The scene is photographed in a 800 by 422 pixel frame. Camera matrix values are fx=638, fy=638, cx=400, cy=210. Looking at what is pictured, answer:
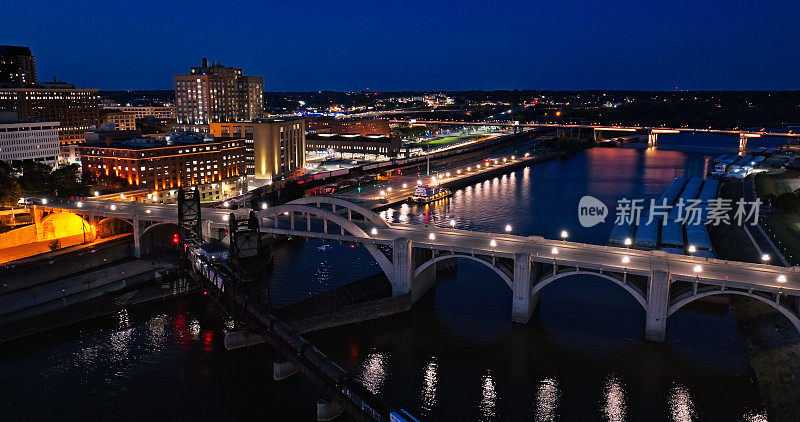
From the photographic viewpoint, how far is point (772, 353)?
2805 cm

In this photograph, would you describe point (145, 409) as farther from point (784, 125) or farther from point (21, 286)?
point (784, 125)

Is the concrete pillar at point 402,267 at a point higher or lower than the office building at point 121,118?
lower

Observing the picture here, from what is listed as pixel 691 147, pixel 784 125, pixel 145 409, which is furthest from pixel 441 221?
pixel 784 125

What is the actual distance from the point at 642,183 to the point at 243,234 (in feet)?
226

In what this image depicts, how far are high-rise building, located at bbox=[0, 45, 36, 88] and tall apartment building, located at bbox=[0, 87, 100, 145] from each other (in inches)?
617

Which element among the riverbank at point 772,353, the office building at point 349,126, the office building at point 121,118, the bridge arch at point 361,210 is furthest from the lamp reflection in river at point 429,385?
the office building at point 121,118

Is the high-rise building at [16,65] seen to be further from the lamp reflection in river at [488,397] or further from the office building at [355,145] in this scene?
the lamp reflection in river at [488,397]

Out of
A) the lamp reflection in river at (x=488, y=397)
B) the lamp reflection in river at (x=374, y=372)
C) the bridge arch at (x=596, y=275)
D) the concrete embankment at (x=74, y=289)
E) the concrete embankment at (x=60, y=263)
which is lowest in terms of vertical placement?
the lamp reflection in river at (x=488, y=397)

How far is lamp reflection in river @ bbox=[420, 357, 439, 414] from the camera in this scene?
25500mm

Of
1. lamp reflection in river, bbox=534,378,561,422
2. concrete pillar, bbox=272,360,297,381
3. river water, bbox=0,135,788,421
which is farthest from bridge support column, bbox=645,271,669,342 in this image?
concrete pillar, bbox=272,360,297,381

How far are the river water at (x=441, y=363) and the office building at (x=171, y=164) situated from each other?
1208 inches

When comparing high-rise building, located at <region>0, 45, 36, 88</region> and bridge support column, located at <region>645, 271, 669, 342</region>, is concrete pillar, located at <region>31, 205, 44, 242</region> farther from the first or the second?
high-rise building, located at <region>0, 45, 36, 88</region>

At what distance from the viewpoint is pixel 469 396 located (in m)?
26.3

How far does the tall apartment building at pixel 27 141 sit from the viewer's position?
69.9 meters
